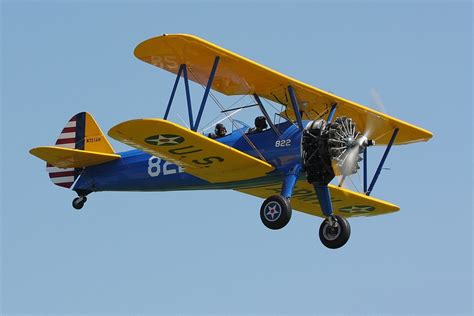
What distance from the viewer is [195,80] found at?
18.5m

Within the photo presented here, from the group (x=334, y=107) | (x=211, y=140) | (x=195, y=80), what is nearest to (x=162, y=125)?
(x=211, y=140)

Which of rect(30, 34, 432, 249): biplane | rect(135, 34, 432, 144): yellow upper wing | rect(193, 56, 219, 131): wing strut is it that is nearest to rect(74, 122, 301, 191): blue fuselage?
rect(30, 34, 432, 249): biplane

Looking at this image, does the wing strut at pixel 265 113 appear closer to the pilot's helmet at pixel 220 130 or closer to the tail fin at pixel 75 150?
the pilot's helmet at pixel 220 130

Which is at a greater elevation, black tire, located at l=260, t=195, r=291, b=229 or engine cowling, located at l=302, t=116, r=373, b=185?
engine cowling, located at l=302, t=116, r=373, b=185

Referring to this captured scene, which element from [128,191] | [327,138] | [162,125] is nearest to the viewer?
[162,125]

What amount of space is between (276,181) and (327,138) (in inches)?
46.1

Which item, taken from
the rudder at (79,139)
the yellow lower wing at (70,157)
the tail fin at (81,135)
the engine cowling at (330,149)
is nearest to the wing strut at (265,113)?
the engine cowling at (330,149)

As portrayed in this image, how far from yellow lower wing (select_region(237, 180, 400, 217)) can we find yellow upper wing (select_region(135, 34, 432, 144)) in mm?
1243

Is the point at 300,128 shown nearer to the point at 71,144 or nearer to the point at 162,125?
the point at 162,125

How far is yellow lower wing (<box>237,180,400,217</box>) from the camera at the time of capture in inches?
762

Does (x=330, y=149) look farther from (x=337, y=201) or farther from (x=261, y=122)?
(x=337, y=201)

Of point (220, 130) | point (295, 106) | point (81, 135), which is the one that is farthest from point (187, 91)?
point (81, 135)

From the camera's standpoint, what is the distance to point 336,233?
59.0ft

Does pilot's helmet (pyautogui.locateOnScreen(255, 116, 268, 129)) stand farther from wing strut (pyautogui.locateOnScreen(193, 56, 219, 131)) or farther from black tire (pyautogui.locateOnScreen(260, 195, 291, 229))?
black tire (pyautogui.locateOnScreen(260, 195, 291, 229))
